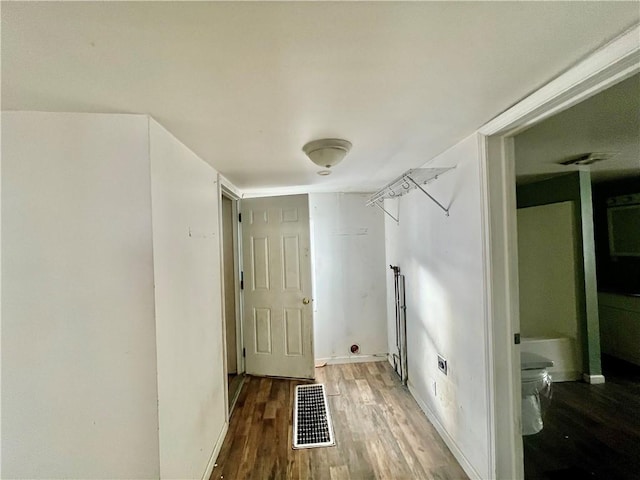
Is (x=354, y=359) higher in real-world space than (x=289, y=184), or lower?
lower

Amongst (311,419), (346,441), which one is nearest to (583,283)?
(346,441)

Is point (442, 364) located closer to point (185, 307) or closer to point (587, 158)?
point (185, 307)

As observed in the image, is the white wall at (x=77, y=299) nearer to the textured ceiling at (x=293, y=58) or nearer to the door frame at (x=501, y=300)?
the textured ceiling at (x=293, y=58)

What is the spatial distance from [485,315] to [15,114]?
2.43 metres

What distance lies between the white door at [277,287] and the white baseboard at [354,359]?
52 cm

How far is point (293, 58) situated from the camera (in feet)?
2.85

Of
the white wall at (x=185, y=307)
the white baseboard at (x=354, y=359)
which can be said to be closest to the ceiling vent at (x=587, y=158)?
the white baseboard at (x=354, y=359)

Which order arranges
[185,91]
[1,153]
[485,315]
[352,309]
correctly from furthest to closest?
[352,309] < [485,315] < [1,153] < [185,91]

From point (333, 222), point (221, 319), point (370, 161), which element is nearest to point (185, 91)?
point (370, 161)

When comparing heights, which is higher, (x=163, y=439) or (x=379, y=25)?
(x=379, y=25)

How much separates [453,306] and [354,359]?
212 centimetres

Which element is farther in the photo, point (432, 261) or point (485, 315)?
point (432, 261)

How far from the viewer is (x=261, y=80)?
3.26 feet

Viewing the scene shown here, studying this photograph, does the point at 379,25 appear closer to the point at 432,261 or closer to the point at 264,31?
the point at 264,31
